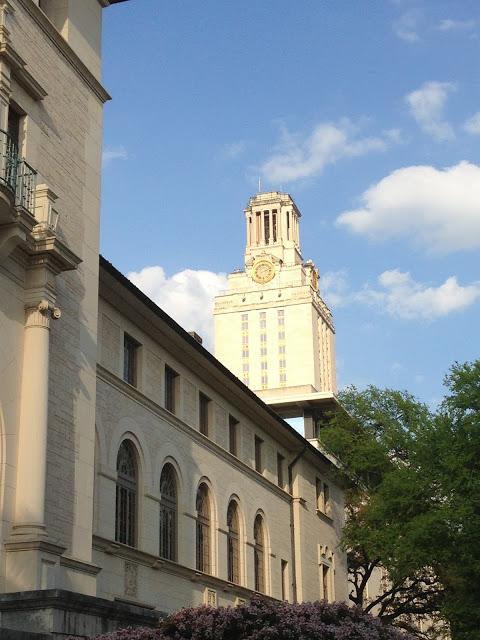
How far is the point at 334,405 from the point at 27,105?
36065 mm

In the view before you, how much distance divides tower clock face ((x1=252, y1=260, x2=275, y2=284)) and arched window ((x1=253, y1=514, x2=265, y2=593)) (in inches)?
4992

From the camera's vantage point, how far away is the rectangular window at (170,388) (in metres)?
31.2

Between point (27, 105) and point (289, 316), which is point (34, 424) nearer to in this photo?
point (27, 105)

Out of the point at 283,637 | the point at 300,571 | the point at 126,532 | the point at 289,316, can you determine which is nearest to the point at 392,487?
the point at 300,571

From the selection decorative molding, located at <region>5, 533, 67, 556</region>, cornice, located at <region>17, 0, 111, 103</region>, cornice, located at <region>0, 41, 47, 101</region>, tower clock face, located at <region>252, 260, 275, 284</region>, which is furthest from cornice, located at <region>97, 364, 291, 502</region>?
tower clock face, located at <region>252, 260, 275, 284</region>

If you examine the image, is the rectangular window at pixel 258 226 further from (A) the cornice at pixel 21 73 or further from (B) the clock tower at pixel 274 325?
(A) the cornice at pixel 21 73

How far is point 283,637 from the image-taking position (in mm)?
13188

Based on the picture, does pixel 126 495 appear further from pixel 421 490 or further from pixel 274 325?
pixel 274 325

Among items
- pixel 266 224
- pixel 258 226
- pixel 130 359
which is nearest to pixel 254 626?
pixel 130 359

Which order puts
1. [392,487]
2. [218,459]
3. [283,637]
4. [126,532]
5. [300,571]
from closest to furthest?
[283,637] → [126,532] → [218,459] → [392,487] → [300,571]

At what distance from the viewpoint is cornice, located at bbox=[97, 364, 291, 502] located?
2658 centimetres

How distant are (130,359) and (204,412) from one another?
6.13 metres

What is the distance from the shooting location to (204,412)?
3428cm

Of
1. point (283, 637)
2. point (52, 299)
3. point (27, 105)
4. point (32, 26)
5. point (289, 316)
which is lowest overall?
point (283, 637)
